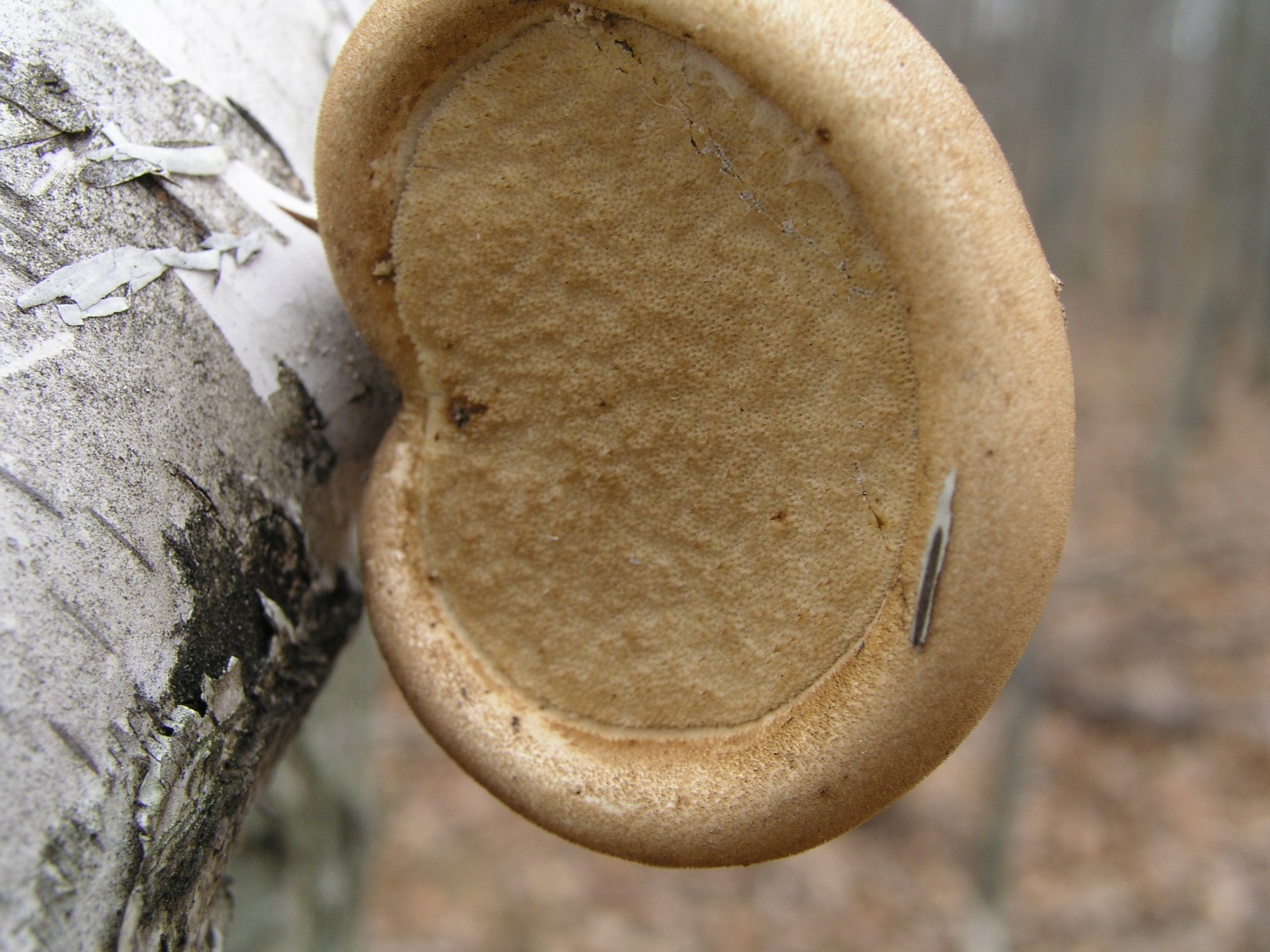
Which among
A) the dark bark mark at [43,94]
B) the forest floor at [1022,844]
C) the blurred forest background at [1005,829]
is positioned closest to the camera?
the dark bark mark at [43,94]

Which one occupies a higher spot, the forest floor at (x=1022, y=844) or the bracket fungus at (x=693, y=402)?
the bracket fungus at (x=693, y=402)

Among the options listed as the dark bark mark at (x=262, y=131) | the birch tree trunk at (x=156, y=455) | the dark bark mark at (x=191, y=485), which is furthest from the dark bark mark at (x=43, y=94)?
the dark bark mark at (x=191, y=485)

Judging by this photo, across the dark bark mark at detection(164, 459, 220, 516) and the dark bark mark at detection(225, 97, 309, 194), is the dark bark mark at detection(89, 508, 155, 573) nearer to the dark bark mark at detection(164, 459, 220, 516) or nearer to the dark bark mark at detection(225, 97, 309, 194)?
the dark bark mark at detection(164, 459, 220, 516)

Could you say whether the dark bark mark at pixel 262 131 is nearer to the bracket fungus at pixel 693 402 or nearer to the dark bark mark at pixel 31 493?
the bracket fungus at pixel 693 402

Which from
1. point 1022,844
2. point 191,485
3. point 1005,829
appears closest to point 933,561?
point 191,485

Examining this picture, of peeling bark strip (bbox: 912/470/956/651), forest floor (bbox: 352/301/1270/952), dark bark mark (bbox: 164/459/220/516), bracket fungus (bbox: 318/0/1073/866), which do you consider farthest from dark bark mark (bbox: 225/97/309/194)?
forest floor (bbox: 352/301/1270/952)
